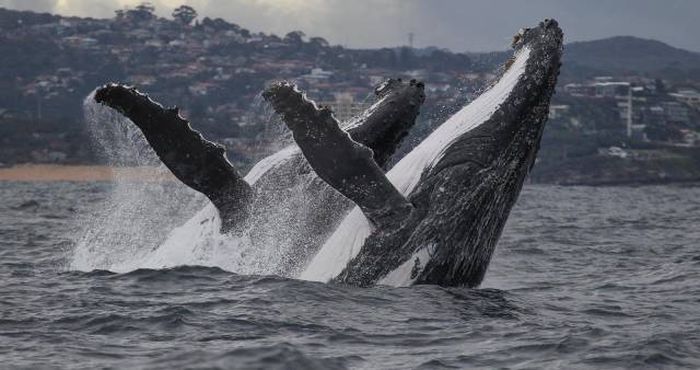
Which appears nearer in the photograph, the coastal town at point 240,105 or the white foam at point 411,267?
the white foam at point 411,267

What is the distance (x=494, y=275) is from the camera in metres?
14.7

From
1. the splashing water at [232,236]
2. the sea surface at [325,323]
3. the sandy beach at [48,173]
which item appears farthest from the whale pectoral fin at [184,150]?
the sandy beach at [48,173]

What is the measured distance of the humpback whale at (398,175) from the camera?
10.1m

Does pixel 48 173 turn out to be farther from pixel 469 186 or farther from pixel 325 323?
pixel 325 323

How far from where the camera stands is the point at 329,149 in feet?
32.9

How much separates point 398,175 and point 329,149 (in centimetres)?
106

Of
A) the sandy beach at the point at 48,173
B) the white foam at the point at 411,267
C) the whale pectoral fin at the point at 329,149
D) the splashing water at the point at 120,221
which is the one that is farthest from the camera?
the sandy beach at the point at 48,173

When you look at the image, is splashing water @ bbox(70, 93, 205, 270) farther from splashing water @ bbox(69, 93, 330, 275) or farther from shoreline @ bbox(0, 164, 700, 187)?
shoreline @ bbox(0, 164, 700, 187)

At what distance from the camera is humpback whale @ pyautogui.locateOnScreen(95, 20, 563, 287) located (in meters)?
10.1

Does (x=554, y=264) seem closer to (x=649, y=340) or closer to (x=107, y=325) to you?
(x=649, y=340)

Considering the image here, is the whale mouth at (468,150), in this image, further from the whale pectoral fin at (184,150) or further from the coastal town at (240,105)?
the coastal town at (240,105)

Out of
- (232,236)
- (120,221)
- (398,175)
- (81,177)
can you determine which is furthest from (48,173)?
(398,175)

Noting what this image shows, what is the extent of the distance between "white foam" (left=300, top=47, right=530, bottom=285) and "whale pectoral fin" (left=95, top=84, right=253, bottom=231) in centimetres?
83

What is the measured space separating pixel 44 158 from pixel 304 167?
108 meters
